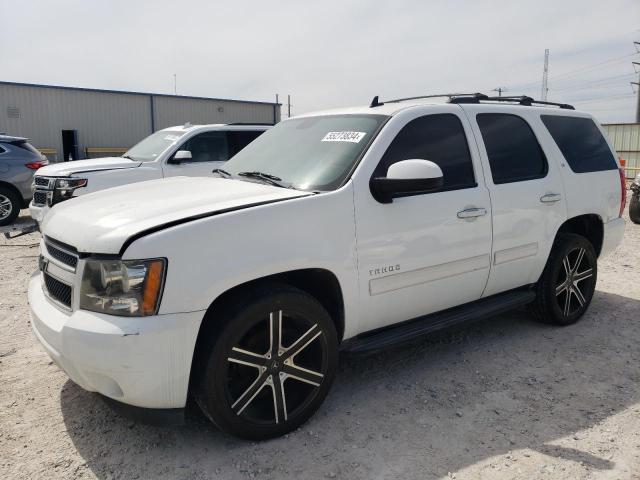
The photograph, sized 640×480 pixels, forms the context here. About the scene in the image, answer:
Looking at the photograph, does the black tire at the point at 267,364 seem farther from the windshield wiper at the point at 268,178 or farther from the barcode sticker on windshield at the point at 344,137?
the barcode sticker on windshield at the point at 344,137

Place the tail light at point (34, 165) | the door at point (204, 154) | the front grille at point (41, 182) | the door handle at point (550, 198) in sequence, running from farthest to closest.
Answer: the tail light at point (34, 165) → the door at point (204, 154) → the front grille at point (41, 182) → the door handle at point (550, 198)

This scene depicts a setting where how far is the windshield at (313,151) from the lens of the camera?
3.21 m

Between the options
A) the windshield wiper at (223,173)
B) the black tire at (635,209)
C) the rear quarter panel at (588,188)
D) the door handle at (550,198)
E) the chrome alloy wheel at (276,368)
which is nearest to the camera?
the chrome alloy wheel at (276,368)

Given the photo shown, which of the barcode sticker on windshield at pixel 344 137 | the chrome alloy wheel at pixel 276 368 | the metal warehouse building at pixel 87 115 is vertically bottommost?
the chrome alloy wheel at pixel 276 368

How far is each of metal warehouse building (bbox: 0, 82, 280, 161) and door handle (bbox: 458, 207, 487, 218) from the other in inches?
890

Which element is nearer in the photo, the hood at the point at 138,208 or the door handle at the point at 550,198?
the hood at the point at 138,208

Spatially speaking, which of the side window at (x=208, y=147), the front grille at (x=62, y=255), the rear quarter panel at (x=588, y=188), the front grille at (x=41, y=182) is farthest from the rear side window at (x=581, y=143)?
the front grille at (x=41, y=182)

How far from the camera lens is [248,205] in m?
2.79

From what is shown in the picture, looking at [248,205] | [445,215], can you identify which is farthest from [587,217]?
[248,205]

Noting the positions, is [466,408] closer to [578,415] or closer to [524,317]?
[578,415]

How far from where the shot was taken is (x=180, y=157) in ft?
26.9

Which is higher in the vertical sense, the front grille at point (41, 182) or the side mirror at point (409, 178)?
the side mirror at point (409, 178)

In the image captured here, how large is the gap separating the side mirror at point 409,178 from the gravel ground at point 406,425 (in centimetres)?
136

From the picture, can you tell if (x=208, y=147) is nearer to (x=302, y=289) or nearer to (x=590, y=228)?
(x=590, y=228)
